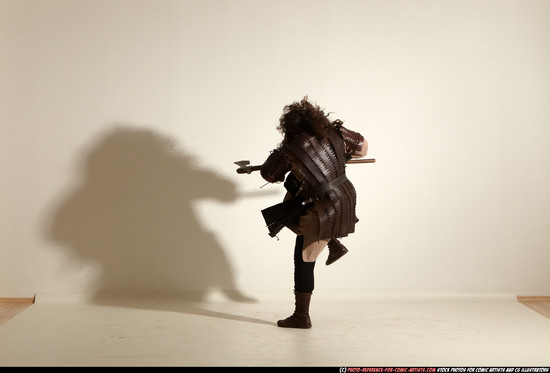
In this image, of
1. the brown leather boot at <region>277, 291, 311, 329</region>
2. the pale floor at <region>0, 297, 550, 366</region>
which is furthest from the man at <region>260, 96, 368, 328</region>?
the pale floor at <region>0, 297, 550, 366</region>

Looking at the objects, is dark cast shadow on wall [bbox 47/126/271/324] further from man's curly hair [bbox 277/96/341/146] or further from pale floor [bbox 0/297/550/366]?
man's curly hair [bbox 277/96/341/146]

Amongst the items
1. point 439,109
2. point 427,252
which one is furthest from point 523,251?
point 439,109

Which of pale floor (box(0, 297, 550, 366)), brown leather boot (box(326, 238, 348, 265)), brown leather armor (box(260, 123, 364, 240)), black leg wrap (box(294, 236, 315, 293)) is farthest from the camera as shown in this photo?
brown leather boot (box(326, 238, 348, 265))

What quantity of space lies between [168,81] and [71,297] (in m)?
1.48

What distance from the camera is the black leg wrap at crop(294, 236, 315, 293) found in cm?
362

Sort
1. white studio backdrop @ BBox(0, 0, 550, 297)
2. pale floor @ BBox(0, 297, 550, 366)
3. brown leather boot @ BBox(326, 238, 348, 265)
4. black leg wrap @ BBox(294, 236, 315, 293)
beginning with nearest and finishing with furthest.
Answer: pale floor @ BBox(0, 297, 550, 366) → black leg wrap @ BBox(294, 236, 315, 293) → brown leather boot @ BBox(326, 238, 348, 265) → white studio backdrop @ BBox(0, 0, 550, 297)

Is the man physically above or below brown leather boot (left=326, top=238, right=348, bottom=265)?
above

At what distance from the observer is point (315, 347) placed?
3.31 metres

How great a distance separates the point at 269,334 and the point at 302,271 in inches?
14.5

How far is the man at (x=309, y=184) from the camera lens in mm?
3473

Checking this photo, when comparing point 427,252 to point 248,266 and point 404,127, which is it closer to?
point 404,127

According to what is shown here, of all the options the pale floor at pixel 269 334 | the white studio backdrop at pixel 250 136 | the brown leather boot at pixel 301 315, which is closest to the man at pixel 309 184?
the brown leather boot at pixel 301 315

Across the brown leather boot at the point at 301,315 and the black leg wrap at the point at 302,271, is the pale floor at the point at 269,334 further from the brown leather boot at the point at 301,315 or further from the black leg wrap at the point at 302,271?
the black leg wrap at the point at 302,271

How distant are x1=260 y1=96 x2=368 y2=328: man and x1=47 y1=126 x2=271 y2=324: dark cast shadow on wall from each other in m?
0.78
